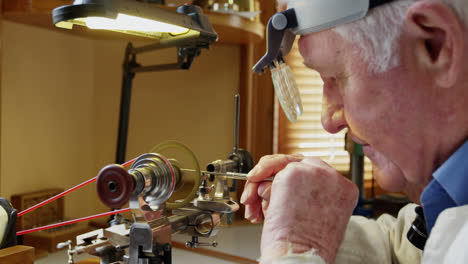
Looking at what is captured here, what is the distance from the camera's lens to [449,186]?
0.48m

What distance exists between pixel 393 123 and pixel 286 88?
0.21 metres

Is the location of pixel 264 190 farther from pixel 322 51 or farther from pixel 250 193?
pixel 322 51

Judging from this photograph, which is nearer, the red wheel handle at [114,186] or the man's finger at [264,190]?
the red wheel handle at [114,186]

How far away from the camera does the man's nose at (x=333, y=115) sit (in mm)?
580

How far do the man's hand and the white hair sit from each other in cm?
16

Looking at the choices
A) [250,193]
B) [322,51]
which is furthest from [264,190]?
[322,51]

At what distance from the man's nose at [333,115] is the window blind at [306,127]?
169cm

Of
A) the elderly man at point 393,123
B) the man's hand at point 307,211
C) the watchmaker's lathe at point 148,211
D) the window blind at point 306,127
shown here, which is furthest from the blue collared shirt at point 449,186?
the window blind at point 306,127

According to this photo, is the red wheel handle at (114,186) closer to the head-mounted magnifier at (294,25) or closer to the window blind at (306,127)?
the head-mounted magnifier at (294,25)

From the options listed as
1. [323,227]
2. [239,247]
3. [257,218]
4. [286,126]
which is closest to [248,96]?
[286,126]

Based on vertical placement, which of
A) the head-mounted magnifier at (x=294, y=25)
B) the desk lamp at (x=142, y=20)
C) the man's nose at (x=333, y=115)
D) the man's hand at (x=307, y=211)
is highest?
the desk lamp at (x=142, y=20)

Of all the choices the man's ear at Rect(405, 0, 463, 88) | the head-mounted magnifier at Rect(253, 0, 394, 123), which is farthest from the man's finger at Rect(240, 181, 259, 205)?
the man's ear at Rect(405, 0, 463, 88)

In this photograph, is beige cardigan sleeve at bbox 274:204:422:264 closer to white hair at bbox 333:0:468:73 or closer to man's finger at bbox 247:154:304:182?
man's finger at bbox 247:154:304:182

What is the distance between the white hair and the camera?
1.54 feet
